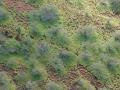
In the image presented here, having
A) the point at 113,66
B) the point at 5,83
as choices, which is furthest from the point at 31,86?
the point at 113,66

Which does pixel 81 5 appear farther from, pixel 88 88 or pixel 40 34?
pixel 88 88

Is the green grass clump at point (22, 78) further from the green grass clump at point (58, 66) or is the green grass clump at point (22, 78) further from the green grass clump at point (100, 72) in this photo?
the green grass clump at point (100, 72)

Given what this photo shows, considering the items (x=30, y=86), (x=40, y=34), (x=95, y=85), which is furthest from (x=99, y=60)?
(x=30, y=86)

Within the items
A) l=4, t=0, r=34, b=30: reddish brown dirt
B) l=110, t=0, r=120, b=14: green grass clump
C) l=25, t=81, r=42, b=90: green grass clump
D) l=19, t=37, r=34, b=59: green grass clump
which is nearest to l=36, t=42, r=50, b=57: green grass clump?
l=19, t=37, r=34, b=59: green grass clump

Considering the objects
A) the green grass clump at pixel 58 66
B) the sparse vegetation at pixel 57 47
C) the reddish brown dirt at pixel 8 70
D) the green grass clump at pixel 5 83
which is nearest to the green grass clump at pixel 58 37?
the sparse vegetation at pixel 57 47

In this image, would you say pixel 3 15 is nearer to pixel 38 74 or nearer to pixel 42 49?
pixel 42 49

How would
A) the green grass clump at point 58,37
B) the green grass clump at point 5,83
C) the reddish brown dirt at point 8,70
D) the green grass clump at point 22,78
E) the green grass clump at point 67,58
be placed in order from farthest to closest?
the green grass clump at point 58,37
the green grass clump at point 67,58
the reddish brown dirt at point 8,70
the green grass clump at point 22,78
the green grass clump at point 5,83
